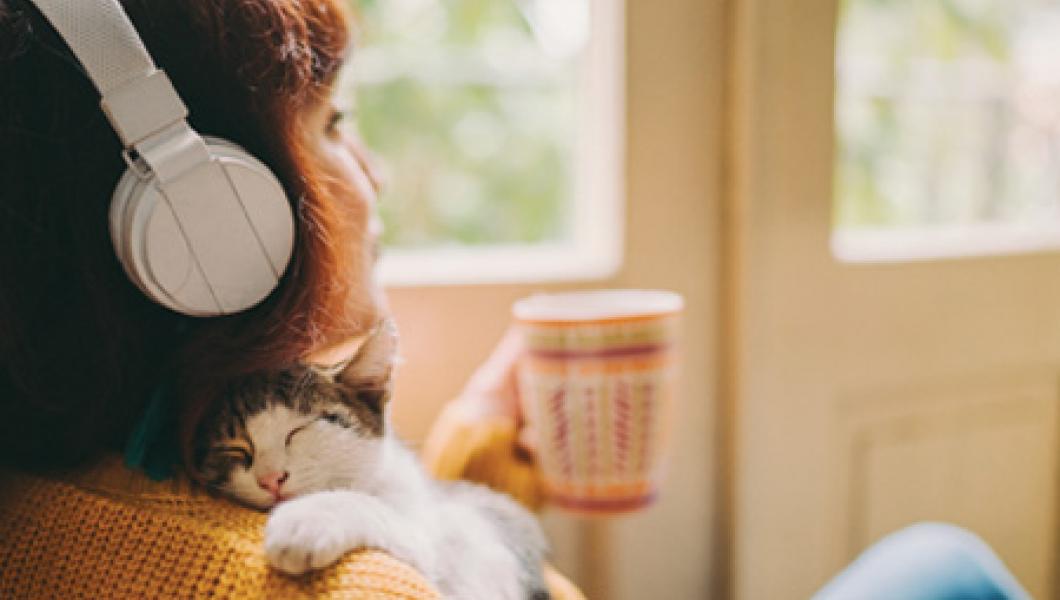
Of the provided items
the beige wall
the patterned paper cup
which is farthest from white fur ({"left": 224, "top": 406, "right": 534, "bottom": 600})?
the beige wall

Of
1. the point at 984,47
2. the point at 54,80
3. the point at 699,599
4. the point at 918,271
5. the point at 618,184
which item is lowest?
the point at 699,599

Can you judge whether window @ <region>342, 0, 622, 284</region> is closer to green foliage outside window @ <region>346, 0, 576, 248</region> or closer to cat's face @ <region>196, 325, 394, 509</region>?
green foliage outside window @ <region>346, 0, 576, 248</region>

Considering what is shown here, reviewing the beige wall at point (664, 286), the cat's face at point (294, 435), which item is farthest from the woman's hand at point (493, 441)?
the cat's face at point (294, 435)

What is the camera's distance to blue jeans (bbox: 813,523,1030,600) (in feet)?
1.90

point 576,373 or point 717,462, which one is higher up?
point 576,373

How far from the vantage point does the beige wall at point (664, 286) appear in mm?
844

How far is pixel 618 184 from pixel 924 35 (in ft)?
2.80

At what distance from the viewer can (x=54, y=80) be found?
43 cm

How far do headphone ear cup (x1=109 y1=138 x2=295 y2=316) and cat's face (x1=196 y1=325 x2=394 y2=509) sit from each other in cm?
7

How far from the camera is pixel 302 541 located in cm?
40

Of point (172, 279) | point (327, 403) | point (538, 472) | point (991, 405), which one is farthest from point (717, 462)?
point (172, 279)

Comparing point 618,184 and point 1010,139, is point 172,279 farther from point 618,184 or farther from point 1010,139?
point 1010,139

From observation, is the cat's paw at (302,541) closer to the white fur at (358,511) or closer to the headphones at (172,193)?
the white fur at (358,511)

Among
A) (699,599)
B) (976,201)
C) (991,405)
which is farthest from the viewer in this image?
(976,201)
